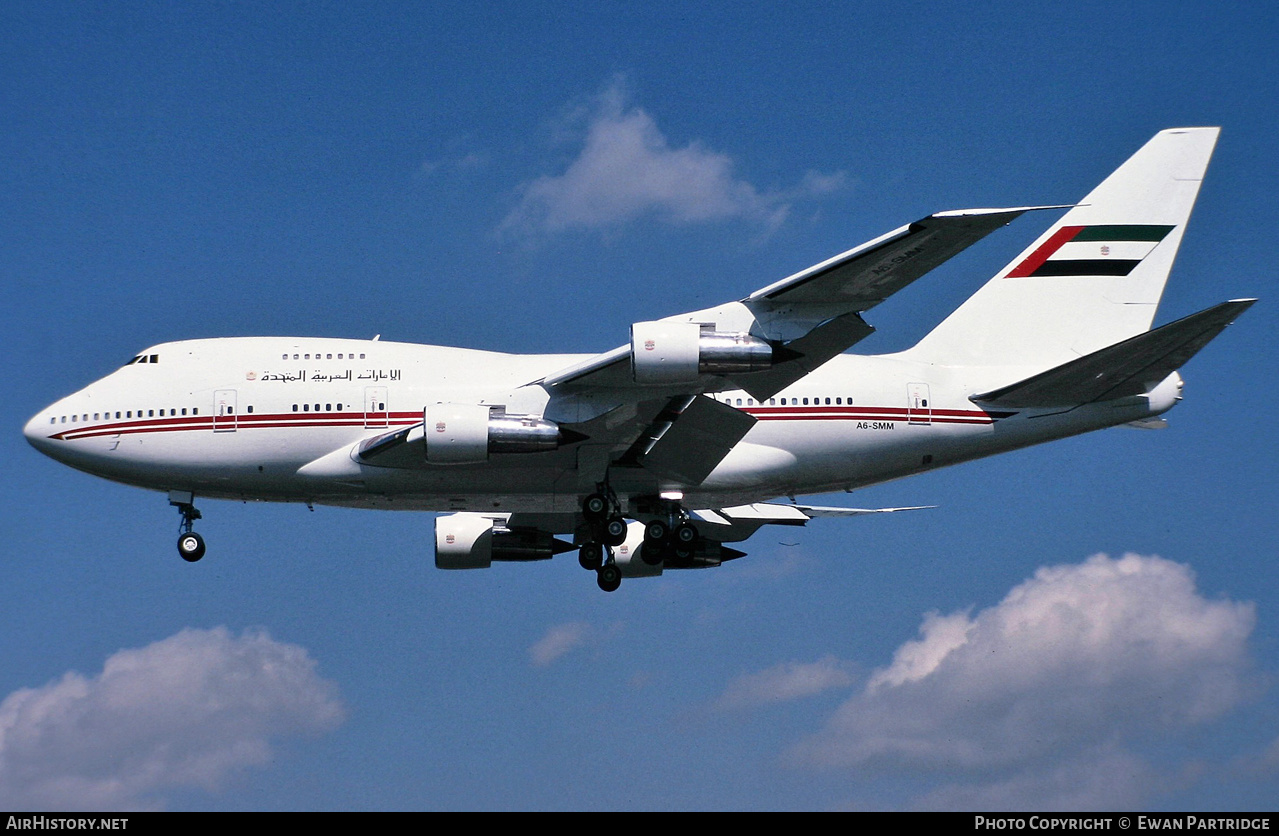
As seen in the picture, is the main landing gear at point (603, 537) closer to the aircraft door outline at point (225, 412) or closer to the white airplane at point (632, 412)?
the white airplane at point (632, 412)

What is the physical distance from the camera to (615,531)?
31.4 metres

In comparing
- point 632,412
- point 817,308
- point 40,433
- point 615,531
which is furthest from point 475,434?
point 40,433

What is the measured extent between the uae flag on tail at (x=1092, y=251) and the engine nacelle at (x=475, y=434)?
1331 centimetres

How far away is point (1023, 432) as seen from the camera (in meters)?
32.0

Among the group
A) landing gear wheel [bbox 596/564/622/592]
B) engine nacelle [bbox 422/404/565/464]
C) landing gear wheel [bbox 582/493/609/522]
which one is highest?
engine nacelle [bbox 422/404/565/464]

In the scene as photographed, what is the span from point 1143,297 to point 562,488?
15147 mm

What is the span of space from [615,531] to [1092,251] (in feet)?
45.8

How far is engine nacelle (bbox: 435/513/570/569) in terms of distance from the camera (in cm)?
3544

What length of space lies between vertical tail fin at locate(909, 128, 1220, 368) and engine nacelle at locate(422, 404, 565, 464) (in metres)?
10.4

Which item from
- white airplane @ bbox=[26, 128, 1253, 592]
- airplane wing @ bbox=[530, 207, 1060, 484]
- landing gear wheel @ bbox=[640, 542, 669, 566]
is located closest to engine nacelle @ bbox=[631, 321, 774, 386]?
airplane wing @ bbox=[530, 207, 1060, 484]

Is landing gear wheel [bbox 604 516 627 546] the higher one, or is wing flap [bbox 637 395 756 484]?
wing flap [bbox 637 395 756 484]

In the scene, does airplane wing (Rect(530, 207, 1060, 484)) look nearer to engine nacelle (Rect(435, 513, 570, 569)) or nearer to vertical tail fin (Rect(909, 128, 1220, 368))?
engine nacelle (Rect(435, 513, 570, 569))

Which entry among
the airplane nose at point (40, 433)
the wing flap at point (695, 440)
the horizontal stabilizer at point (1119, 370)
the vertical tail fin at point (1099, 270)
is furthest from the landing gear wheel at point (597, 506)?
the airplane nose at point (40, 433)

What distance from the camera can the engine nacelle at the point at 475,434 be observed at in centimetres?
2856
